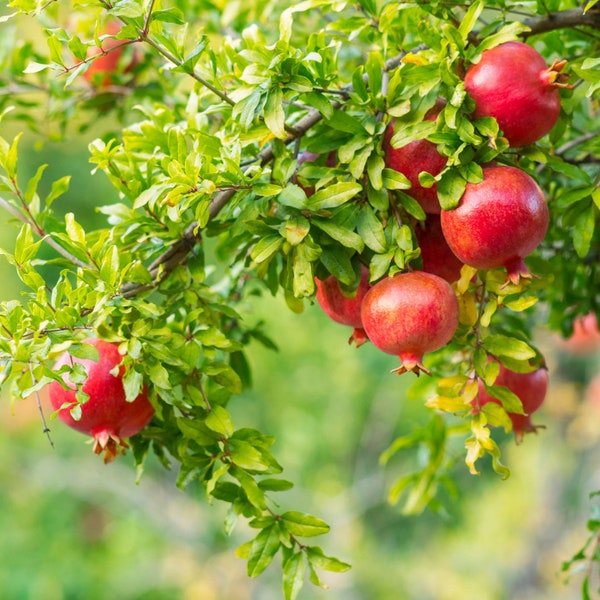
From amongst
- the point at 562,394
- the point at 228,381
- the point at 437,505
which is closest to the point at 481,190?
the point at 228,381

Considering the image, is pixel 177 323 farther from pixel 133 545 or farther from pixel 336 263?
pixel 133 545

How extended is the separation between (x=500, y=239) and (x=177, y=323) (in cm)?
32

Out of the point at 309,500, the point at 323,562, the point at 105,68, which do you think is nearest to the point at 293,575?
the point at 323,562

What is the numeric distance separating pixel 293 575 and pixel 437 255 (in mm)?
298

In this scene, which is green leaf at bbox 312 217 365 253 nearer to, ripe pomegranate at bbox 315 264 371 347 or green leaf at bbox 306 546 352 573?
ripe pomegranate at bbox 315 264 371 347

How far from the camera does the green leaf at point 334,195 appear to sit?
63cm

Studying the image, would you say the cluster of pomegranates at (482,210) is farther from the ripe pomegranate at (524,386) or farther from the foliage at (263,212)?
the ripe pomegranate at (524,386)

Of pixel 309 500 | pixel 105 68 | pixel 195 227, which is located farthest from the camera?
pixel 309 500

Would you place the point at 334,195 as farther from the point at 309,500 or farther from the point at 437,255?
the point at 309,500

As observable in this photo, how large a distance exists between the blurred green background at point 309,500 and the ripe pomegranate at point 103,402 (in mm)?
2582

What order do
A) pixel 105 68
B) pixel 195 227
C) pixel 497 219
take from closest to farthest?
pixel 497 219
pixel 195 227
pixel 105 68

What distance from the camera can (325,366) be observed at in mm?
3852

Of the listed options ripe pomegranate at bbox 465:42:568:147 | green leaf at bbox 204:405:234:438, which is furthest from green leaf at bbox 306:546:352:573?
ripe pomegranate at bbox 465:42:568:147

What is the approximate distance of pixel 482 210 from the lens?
60 cm
